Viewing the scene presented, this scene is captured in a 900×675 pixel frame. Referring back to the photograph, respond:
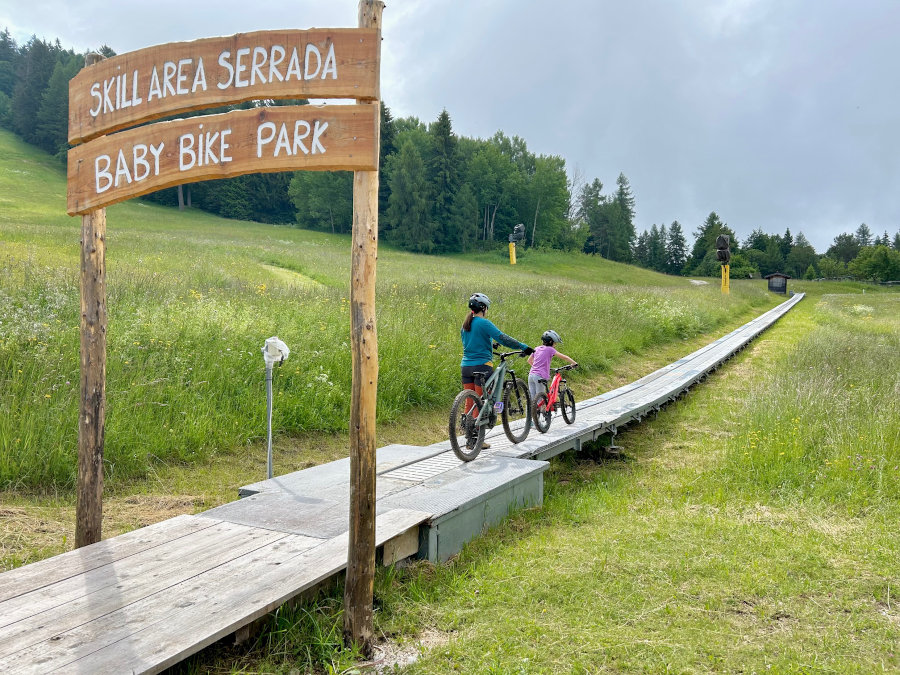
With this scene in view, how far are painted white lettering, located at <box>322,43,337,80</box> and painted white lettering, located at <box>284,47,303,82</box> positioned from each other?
0.14m

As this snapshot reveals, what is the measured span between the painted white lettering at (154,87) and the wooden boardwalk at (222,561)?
9.03 feet

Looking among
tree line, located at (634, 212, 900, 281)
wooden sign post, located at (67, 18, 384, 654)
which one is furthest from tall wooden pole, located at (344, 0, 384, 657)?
tree line, located at (634, 212, 900, 281)

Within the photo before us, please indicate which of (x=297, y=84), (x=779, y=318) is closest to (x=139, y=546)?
(x=297, y=84)

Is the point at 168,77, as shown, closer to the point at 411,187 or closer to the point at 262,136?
the point at 262,136

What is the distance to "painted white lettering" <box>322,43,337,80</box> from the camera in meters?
3.40

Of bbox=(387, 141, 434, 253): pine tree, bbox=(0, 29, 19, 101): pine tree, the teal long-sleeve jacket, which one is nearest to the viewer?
the teal long-sleeve jacket

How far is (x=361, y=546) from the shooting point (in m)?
3.50

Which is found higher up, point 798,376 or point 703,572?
point 798,376

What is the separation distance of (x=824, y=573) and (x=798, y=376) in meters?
6.78

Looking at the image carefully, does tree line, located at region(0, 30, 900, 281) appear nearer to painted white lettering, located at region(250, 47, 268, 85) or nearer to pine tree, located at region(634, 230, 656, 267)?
pine tree, located at region(634, 230, 656, 267)

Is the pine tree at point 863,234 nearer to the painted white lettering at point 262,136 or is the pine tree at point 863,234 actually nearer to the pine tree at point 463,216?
the pine tree at point 463,216

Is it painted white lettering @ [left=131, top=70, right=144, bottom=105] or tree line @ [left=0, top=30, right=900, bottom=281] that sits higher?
tree line @ [left=0, top=30, right=900, bottom=281]

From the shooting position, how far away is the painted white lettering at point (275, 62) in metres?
3.49

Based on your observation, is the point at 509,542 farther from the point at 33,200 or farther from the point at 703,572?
the point at 33,200
